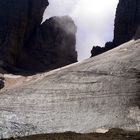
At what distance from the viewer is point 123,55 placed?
19.6 meters

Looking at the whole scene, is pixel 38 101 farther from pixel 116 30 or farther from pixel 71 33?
pixel 71 33

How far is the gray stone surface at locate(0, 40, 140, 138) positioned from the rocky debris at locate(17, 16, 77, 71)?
1241 inches

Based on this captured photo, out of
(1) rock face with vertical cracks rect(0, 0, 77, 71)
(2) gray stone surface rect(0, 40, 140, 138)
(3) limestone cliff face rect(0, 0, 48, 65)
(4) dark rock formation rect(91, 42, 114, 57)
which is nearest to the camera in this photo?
(2) gray stone surface rect(0, 40, 140, 138)

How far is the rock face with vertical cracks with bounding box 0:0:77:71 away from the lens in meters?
49.6

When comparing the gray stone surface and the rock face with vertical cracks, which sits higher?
the rock face with vertical cracks

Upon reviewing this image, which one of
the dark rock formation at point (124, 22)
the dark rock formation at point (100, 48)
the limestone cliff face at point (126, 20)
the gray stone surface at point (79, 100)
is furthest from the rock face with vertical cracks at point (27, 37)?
the gray stone surface at point (79, 100)

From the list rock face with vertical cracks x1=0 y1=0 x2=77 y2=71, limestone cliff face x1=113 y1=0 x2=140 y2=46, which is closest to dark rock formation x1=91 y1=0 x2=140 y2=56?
limestone cliff face x1=113 y1=0 x2=140 y2=46

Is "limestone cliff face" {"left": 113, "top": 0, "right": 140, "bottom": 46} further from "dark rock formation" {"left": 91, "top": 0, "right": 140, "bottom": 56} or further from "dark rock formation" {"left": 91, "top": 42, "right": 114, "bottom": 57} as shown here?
"dark rock formation" {"left": 91, "top": 42, "right": 114, "bottom": 57}

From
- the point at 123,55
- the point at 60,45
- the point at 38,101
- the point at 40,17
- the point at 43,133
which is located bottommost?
the point at 43,133

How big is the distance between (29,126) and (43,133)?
26.6 inches

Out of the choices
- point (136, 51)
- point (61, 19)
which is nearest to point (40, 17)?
point (61, 19)

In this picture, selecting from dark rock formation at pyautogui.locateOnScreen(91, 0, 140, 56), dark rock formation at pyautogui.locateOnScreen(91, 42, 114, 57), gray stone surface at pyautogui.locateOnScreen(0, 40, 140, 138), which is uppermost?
dark rock formation at pyautogui.locateOnScreen(91, 0, 140, 56)

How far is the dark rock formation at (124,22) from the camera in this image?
44.7 m

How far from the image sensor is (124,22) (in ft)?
154
